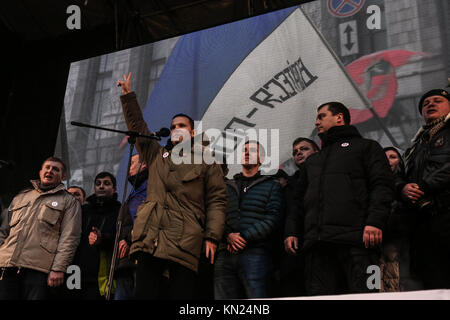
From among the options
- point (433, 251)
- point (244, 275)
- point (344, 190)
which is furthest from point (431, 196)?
point (244, 275)

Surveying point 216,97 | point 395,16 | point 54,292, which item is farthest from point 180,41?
point 54,292

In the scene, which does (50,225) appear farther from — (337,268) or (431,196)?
(431,196)

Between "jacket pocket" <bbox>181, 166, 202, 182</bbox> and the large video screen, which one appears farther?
the large video screen

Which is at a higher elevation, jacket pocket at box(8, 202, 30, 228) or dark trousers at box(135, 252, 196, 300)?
jacket pocket at box(8, 202, 30, 228)

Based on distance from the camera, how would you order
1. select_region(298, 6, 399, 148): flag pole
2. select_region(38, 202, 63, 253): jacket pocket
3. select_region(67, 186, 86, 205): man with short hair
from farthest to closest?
1. select_region(67, 186, 86, 205): man with short hair
2. select_region(298, 6, 399, 148): flag pole
3. select_region(38, 202, 63, 253): jacket pocket

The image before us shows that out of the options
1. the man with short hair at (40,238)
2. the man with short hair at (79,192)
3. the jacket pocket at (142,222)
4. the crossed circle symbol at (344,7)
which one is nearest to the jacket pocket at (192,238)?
the jacket pocket at (142,222)

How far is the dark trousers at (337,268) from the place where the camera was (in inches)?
111

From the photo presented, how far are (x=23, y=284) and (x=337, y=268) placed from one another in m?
2.07

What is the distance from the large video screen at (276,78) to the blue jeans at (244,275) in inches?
41.9

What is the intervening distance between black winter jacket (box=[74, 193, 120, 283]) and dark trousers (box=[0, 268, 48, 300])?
34 cm

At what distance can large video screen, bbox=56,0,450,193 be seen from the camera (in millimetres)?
4156

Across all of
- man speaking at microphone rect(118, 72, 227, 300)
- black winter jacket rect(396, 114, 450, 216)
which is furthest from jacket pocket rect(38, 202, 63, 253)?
black winter jacket rect(396, 114, 450, 216)

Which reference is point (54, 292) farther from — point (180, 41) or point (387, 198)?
point (180, 41)

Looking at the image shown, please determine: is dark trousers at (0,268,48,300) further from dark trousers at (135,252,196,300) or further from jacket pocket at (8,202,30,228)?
dark trousers at (135,252,196,300)
